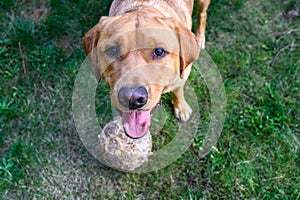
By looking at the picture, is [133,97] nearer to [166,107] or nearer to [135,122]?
[135,122]

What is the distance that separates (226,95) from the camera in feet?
12.7

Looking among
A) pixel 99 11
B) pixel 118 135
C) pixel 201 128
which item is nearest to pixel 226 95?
pixel 201 128

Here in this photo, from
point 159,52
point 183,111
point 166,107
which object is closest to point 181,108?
point 183,111

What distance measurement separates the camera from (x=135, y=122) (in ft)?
9.78

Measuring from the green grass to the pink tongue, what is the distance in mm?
636

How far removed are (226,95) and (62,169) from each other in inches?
64.7

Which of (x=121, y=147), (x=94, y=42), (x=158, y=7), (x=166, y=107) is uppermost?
(x=158, y=7)

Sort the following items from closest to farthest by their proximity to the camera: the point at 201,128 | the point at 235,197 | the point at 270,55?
1. the point at 235,197
2. the point at 201,128
3. the point at 270,55

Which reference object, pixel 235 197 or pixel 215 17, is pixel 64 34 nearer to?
pixel 215 17

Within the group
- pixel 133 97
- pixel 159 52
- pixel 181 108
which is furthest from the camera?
pixel 181 108

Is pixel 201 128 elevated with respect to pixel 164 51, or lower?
lower

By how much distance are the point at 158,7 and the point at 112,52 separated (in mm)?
611

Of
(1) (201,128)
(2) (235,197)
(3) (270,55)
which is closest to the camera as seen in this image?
(2) (235,197)

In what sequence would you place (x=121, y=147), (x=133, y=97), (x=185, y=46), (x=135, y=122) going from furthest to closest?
(x=121, y=147), (x=135, y=122), (x=185, y=46), (x=133, y=97)
